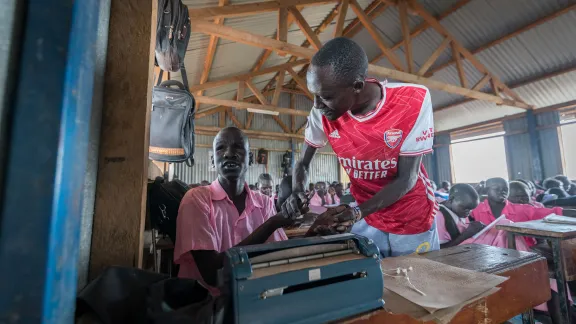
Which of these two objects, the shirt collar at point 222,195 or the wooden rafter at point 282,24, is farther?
the wooden rafter at point 282,24

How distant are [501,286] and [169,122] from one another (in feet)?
7.23

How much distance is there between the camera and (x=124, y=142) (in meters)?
0.80

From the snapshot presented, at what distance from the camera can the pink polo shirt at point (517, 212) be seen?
3.31m

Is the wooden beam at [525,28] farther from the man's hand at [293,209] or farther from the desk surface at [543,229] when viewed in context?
the man's hand at [293,209]

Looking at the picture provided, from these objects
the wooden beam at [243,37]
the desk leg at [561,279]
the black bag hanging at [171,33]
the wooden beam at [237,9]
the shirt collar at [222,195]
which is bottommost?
the desk leg at [561,279]

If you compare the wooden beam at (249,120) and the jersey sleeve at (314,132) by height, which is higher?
the wooden beam at (249,120)

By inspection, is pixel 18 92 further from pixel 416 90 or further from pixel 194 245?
pixel 416 90

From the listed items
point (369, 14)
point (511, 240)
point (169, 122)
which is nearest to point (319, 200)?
point (511, 240)

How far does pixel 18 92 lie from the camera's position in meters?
0.52

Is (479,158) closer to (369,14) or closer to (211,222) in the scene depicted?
(369,14)

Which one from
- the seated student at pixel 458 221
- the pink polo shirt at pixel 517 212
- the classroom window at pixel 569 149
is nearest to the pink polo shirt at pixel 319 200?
the pink polo shirt at pixel 517 212

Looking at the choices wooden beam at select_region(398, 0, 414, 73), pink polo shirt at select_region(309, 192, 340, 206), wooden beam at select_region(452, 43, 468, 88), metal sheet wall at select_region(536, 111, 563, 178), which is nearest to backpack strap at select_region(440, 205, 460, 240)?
pink polo shirt at select_region(309, 192, 340, 206)

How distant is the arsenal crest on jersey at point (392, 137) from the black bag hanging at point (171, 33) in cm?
148

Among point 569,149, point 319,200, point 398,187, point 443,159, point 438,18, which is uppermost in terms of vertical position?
point 438,18
